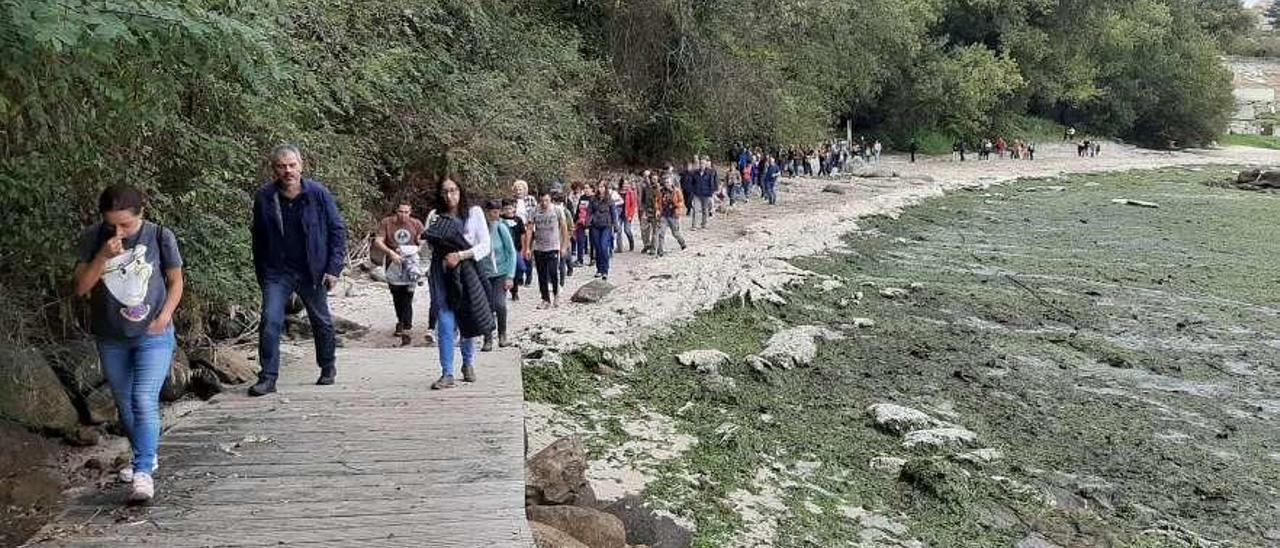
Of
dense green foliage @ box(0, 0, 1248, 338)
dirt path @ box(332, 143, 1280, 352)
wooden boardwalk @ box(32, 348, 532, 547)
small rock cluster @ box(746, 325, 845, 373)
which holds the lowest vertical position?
small rock cluster @ box(746, 325, 845, 373)

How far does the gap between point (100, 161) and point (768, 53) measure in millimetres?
23713

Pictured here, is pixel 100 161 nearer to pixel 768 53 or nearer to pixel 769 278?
pixel 769 278

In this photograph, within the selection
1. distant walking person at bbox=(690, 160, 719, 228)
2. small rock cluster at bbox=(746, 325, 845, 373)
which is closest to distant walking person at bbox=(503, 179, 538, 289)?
small rock cluster at bbox=(746, 325, 845, 373)

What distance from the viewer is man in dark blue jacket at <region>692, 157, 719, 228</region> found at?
21141mm

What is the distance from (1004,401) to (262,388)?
23.8 feet

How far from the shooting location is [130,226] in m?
4.62

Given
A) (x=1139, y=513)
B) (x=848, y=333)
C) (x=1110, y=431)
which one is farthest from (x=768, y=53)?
(x=1139, y=513)

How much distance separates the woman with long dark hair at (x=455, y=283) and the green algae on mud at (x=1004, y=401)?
1.72 metres

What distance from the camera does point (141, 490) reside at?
15.0ft

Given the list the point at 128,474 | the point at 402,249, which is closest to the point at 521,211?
the point at 402,249

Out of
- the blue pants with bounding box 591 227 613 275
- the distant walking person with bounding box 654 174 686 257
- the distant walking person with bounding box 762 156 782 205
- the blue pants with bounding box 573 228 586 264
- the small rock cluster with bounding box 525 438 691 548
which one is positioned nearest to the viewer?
the small rock cluster with bounding box 525 438 691 548

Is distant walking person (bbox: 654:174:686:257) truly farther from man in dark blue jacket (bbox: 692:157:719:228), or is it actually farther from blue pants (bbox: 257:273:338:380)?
blue pants (bbox: 257:273:338:380)

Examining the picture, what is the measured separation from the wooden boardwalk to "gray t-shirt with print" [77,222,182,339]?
0.81 metres

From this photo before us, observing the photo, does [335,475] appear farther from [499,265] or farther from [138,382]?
[499,265]
